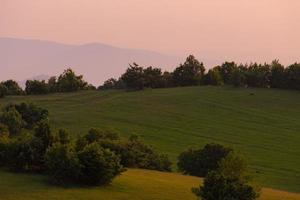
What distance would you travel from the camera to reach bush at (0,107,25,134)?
68188 millimetres

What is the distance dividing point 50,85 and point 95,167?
85.1 metres

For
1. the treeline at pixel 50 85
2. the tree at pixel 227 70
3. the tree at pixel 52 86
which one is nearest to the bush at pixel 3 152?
the treeline at pixel 50 85

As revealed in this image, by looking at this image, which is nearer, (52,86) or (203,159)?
(203,159)

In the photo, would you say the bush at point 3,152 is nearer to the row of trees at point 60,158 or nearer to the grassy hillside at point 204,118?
the row of trees at point 60,158

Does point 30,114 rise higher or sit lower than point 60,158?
higher

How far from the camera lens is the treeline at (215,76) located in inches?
4313

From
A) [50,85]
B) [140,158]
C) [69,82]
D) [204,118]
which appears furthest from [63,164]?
[50,85]

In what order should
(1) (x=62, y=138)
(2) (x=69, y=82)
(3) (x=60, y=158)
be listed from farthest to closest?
(2) (x=69, y=82), (1) (x=62, y=138), (3) (x=60, y=158)

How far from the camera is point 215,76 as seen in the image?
11581 centimetres

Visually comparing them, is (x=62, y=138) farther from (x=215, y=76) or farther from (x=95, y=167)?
(x=215, y=76)


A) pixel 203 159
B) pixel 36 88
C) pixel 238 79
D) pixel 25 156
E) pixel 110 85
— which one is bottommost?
pixel 203 159

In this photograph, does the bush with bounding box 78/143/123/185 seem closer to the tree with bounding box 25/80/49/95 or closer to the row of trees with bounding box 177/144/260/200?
the row of trees with bounding box 177/144/260/200

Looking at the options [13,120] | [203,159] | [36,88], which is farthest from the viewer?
[36,88]

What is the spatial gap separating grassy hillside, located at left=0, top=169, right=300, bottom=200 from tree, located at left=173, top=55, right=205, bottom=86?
80.1 metres
